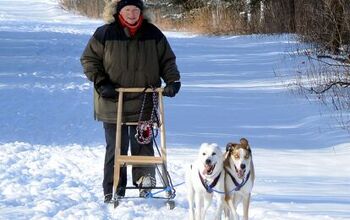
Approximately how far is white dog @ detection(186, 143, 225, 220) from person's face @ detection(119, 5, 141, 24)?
4.74 feet

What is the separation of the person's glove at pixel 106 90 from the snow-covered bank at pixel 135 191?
3.44ft

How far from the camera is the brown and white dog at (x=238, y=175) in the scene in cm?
502

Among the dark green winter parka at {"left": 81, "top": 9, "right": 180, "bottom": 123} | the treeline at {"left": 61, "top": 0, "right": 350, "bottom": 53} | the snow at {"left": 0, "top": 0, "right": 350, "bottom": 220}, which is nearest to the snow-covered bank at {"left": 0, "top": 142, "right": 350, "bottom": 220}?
the snow at {"left": 0, "top": 0, "right": 350, "bottom": 220}

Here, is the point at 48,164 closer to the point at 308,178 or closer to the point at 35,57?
the point at 308,178

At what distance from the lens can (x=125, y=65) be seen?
5992mm

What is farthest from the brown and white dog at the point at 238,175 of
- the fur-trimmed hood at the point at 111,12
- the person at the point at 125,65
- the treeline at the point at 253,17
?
the treeline at the point at 253,17

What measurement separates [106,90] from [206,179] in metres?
1.36

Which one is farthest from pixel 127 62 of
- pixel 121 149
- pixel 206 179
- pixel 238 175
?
pixel 238 175

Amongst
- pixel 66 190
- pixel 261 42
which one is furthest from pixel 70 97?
pixel 261 42

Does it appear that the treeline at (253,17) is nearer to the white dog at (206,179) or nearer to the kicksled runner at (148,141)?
the kicksled runner at (148,141)

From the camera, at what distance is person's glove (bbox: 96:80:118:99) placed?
19.2ft

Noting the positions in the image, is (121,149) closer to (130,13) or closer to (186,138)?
(130,13)

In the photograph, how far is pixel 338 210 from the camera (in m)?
5.98

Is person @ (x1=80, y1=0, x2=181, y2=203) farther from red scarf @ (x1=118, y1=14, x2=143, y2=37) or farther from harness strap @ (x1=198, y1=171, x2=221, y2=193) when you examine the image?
harness strap @ (x1=198, y1=171, x2=221, y2=193)
